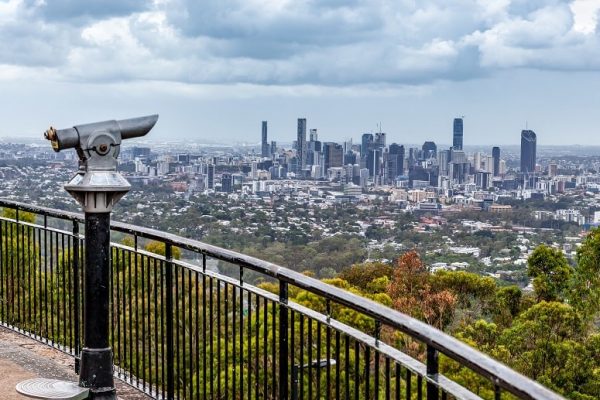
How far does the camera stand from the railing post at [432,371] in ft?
10.7

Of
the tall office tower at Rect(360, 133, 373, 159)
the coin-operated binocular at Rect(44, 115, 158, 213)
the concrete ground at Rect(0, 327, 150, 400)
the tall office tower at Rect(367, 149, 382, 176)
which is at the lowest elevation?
the tall office tower at Rect(367, 149, 382, 176)

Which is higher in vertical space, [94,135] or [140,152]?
[94,135]

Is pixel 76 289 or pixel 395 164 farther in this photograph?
pixel 395 164

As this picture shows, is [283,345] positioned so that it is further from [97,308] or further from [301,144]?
[301,144]

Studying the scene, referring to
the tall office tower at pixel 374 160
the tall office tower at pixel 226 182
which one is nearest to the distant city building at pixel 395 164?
the tall office tower at pixel 374 160

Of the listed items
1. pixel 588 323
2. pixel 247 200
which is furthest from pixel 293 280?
pixel 247 200

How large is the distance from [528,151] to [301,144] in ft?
157

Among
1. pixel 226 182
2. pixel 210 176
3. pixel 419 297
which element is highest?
pixel 419 297

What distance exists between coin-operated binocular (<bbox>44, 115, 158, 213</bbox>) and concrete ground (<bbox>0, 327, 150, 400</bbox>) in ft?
6.34

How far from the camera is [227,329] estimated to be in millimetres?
5602

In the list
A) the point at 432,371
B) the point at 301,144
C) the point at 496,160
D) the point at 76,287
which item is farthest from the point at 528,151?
the point at 432,371

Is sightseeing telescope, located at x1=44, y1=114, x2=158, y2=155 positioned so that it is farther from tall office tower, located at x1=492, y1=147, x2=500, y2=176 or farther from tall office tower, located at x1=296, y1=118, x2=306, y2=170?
tall office tower, located at x1=492, y1=147, x2=500, y2=176

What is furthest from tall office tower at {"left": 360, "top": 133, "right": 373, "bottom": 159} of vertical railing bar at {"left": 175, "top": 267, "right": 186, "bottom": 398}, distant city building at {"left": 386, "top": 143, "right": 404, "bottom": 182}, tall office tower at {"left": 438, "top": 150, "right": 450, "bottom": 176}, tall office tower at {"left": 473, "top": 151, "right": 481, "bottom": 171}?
vertical railing bar at {"left": 175, "top": 267, "right": 186, "bottom": 398}

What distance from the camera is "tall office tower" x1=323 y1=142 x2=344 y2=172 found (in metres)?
185
